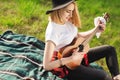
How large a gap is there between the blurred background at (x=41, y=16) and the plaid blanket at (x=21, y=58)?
0.61 meters

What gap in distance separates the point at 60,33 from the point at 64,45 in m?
0.17

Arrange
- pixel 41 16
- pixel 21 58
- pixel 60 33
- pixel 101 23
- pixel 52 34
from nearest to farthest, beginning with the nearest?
1. pixel 52 34
2. pixel 60 33
3. pixel 101 23
4. pixel 21 58
5. pixel 41 16

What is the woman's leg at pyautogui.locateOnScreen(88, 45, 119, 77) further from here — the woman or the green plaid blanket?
the green plaid blanket

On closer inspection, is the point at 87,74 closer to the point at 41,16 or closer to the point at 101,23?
the point at 101,23

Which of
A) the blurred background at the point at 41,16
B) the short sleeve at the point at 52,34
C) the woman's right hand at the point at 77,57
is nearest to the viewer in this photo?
the short sleeve at the point at 52,34

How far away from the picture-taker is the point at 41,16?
238 inches

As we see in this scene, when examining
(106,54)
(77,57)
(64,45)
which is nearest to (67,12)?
(64,45)

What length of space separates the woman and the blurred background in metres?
1.31

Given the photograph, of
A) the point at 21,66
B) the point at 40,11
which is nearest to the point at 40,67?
the point at 21,66

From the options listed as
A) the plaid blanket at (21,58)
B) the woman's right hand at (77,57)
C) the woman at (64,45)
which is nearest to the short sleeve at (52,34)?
the woman at (64,45)

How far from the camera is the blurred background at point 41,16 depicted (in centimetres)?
562

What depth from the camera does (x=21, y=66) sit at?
14.3ft

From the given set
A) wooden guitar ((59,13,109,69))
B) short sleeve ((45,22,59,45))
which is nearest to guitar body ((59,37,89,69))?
wooden guitar ((59,13,109,69))

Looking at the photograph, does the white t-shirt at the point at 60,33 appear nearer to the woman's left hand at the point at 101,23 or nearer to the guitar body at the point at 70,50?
the guitar body at the point at 70,50
